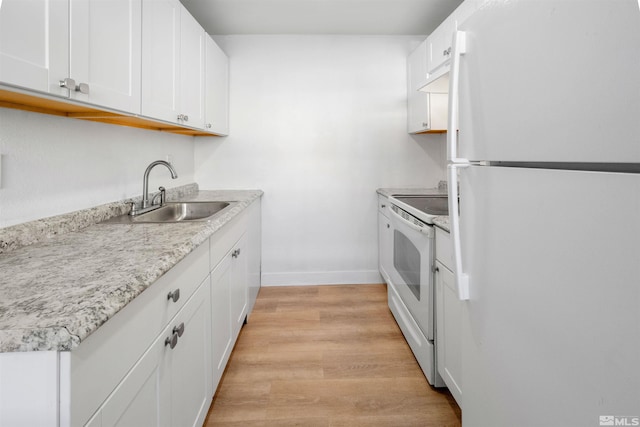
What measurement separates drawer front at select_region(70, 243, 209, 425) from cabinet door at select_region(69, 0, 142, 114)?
2.15ft

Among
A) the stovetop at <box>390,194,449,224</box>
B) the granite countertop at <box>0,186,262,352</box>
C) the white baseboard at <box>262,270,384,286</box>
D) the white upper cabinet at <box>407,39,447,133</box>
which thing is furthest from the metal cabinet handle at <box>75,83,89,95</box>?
the white baseboard at <box>262,270,384,286</box>

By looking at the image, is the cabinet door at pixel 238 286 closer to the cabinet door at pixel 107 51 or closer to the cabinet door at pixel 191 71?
the cabinet door at pixel 191 71

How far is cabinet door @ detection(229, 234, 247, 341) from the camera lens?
2033mm

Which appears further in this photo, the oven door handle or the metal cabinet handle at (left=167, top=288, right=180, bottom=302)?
the oven door handle

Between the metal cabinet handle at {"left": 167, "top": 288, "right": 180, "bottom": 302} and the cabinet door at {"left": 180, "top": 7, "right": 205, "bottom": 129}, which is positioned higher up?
the cabinet door at {"left": 180, "top": 7, "right": 205, "bottom": 129}

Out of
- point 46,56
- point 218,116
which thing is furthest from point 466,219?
point 218,116

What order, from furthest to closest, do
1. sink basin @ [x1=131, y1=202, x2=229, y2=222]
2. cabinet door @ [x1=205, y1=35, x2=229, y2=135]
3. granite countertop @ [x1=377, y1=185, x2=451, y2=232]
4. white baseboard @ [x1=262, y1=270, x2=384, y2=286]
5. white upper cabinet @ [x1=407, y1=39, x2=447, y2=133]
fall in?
white baseboard @ [x1=262, y1=270, x2=384, y2=286], granite countertop @ [x1=377, y1=185, x2=451, y2=232], white upper cabinet @ [x1=407, y1=39, x2=447, y2=133], cabinet door @ [x1=205, y1=35, x2=229, y2=135], sink basin @ [x1=131, y1=202, x2=229, y2=222]

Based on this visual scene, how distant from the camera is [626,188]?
1.67 ft

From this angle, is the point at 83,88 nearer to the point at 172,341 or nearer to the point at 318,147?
the point at 172,341

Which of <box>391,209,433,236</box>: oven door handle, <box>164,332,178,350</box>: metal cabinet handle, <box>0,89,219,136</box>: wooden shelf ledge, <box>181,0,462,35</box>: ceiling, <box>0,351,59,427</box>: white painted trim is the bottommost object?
<box>164,332,178,350</box>: metal cabinet handle

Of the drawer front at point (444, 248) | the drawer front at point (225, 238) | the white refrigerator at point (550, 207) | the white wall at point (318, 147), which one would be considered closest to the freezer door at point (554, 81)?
the white refrigerator at point (550, 207)

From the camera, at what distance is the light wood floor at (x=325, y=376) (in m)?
1.60

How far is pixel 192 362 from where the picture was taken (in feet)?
4.21

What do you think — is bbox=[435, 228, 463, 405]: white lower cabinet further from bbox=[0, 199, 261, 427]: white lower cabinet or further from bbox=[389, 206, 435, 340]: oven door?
bbox=[0, 199, 261, 427]: white lower cabinet
